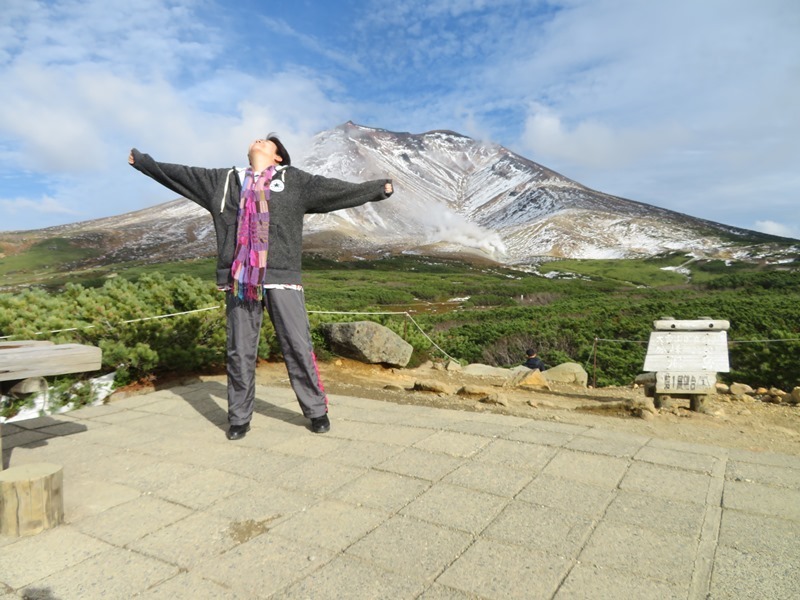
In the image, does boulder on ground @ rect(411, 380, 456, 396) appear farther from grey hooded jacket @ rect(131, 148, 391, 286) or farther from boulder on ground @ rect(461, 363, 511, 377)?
boulder on ground @ rect(461, 363, 511, 377)

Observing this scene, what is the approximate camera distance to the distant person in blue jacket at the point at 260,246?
3680mm

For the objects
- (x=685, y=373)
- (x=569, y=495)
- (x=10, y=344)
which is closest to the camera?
(x=569, y=495)

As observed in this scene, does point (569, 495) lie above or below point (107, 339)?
below

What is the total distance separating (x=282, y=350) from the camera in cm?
378

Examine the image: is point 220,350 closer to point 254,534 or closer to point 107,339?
point 107,339

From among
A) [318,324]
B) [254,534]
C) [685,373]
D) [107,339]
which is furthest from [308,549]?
[318,324]

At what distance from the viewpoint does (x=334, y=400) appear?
5020mm

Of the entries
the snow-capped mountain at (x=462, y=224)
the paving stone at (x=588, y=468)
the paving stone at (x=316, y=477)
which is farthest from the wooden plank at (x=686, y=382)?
the snow-capped mountain at (x=462, y=224)

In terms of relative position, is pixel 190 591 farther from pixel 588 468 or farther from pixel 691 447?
pixel 691 447

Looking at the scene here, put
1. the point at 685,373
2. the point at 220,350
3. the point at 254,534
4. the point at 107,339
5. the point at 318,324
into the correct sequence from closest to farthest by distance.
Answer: the point at 254,534 → the point at 685,373 → the point at 107,339 → the point at 220,350 → the point at 318,324

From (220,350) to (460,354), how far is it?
8.38 meters

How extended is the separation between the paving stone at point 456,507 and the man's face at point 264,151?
2478 millimetres

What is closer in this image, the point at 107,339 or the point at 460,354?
the point at 107,339

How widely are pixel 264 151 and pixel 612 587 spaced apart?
329cm
